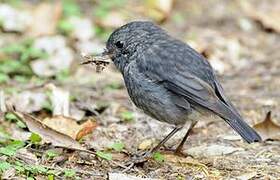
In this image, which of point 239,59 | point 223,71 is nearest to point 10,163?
point 223,71

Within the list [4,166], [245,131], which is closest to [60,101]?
[4,166]

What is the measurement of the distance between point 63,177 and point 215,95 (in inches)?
49.9

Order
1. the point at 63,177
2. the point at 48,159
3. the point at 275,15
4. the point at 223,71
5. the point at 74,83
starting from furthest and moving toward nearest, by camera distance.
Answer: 1. the point at 275,15
2. the point at 223,71
3. the point at 74,83
4. the point at 48,159
5. the point at 63,177

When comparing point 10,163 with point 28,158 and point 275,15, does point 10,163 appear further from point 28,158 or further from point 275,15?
point 275,15

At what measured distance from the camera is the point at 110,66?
7.14 metres

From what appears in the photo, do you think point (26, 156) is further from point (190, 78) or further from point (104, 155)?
point (190, 78)

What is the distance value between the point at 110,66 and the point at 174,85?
8.28 feet

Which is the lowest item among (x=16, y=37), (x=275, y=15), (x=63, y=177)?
(x=63, y=177)

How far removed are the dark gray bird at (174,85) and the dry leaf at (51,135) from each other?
54 cm

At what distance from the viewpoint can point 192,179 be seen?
4.38m

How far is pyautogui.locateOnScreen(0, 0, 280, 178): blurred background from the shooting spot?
5484 mm

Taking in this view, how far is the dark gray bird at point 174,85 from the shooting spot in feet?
15.3

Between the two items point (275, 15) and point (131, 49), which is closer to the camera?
point (131, 49)

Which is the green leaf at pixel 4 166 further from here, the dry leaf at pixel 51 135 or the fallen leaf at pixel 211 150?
the fallen leaf at pixel 211 150
